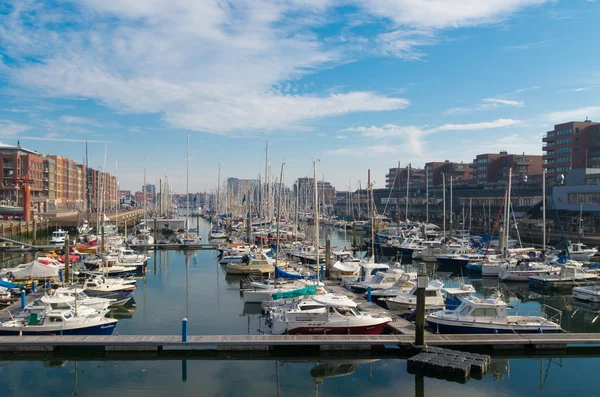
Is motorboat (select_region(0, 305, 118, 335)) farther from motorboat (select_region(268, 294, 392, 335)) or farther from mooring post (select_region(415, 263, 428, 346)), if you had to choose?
mooring post (select_region(415, 263, 428, 346))

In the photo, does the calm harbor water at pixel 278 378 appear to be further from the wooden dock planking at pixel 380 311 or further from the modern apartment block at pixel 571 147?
the modern apartment block at pixel 571 147

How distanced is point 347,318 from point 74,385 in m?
13.1

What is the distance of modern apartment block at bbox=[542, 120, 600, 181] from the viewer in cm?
10588

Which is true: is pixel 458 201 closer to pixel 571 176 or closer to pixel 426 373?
pixel 571 176

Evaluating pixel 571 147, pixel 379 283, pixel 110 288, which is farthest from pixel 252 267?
pixel 571 147

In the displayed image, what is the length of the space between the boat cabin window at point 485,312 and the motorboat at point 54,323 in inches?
762

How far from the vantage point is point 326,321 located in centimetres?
2695

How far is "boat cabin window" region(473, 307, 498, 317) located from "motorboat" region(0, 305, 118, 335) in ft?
63.5

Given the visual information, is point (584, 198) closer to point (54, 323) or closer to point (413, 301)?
point (413, 301)

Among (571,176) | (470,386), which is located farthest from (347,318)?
(571,176)

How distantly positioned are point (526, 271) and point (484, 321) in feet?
81.8

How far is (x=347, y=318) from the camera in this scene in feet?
88.3

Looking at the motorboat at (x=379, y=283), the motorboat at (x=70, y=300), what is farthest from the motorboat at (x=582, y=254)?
the motorboat at (x=70, y=300)

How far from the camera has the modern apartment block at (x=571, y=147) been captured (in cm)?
10588
